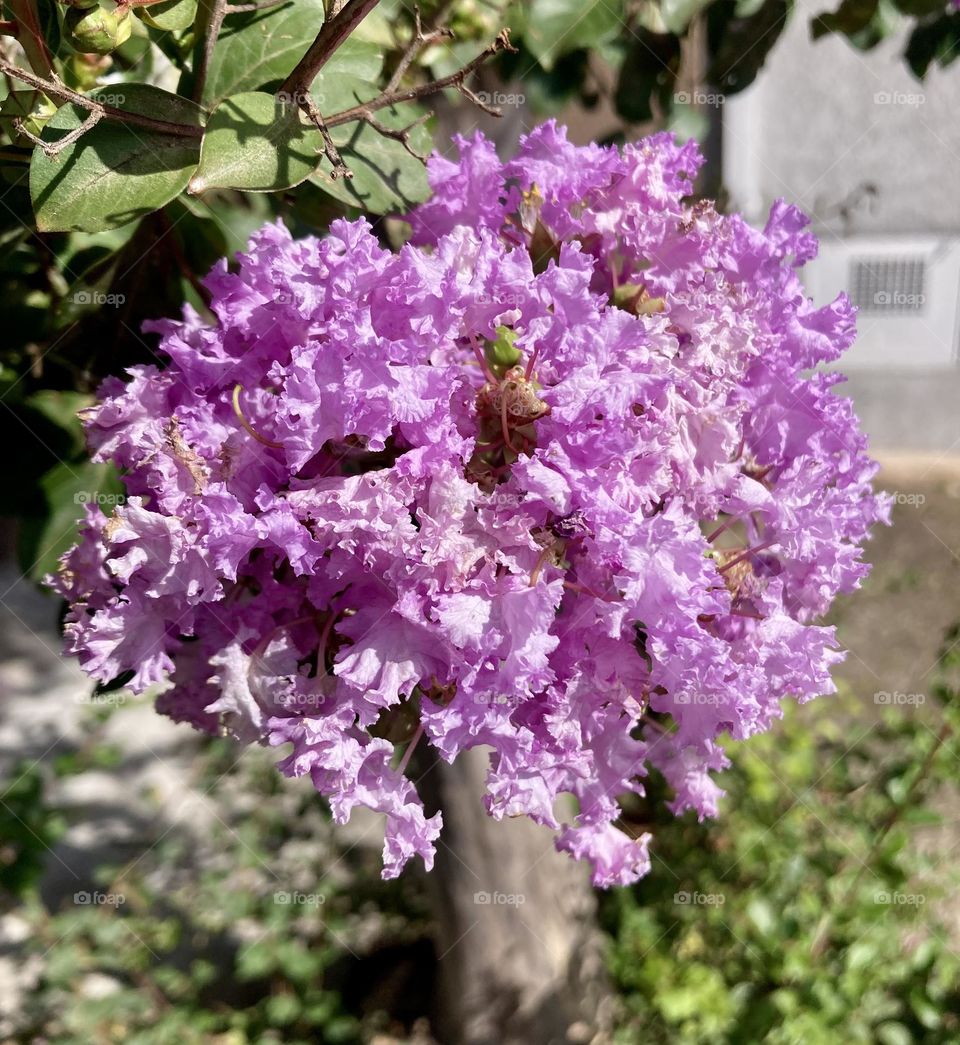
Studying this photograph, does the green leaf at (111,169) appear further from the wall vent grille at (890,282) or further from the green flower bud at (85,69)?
the wall vent grille at (890,282)

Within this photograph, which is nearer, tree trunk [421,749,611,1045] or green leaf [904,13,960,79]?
green leaf [904,13,960,79]

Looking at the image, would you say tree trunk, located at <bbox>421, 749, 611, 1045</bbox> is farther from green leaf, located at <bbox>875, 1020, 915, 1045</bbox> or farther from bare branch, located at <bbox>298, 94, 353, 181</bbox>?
bare branch, located at <bbox>298, 94, 353, 181</bbox>

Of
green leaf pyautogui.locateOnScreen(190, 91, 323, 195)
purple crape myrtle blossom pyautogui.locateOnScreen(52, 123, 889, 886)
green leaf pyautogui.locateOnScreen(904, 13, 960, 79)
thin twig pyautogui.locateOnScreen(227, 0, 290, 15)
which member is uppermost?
thin twig pyautogui.locateOnScreen(227, 0, 290, 15)

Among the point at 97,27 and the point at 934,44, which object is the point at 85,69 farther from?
the point at 934,44

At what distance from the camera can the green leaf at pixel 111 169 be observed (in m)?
0.79

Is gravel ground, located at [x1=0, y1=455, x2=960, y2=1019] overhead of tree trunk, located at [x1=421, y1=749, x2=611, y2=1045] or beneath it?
beneath

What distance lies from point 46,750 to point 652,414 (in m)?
2.74

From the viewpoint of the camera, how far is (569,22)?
141cm

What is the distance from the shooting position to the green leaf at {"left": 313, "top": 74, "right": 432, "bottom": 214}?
2.99ft

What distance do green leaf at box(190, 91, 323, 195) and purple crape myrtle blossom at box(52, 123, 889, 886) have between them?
0.05 meters

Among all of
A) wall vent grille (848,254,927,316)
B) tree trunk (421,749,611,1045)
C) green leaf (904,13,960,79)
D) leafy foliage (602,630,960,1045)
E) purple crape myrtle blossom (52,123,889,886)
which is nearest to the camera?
purple crape myrtle blossom (52,123,889,886)

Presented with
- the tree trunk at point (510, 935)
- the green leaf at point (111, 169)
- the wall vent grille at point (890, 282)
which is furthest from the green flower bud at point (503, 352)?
the wall vent grille at point (890, 282)

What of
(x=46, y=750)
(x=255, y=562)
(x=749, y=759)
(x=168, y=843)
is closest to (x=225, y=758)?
(x=168, y=843)

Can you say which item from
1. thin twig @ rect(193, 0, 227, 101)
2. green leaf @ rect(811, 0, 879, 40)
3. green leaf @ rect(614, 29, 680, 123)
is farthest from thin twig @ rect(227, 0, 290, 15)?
green leaf @ rect(811, 0, 879, 40)
